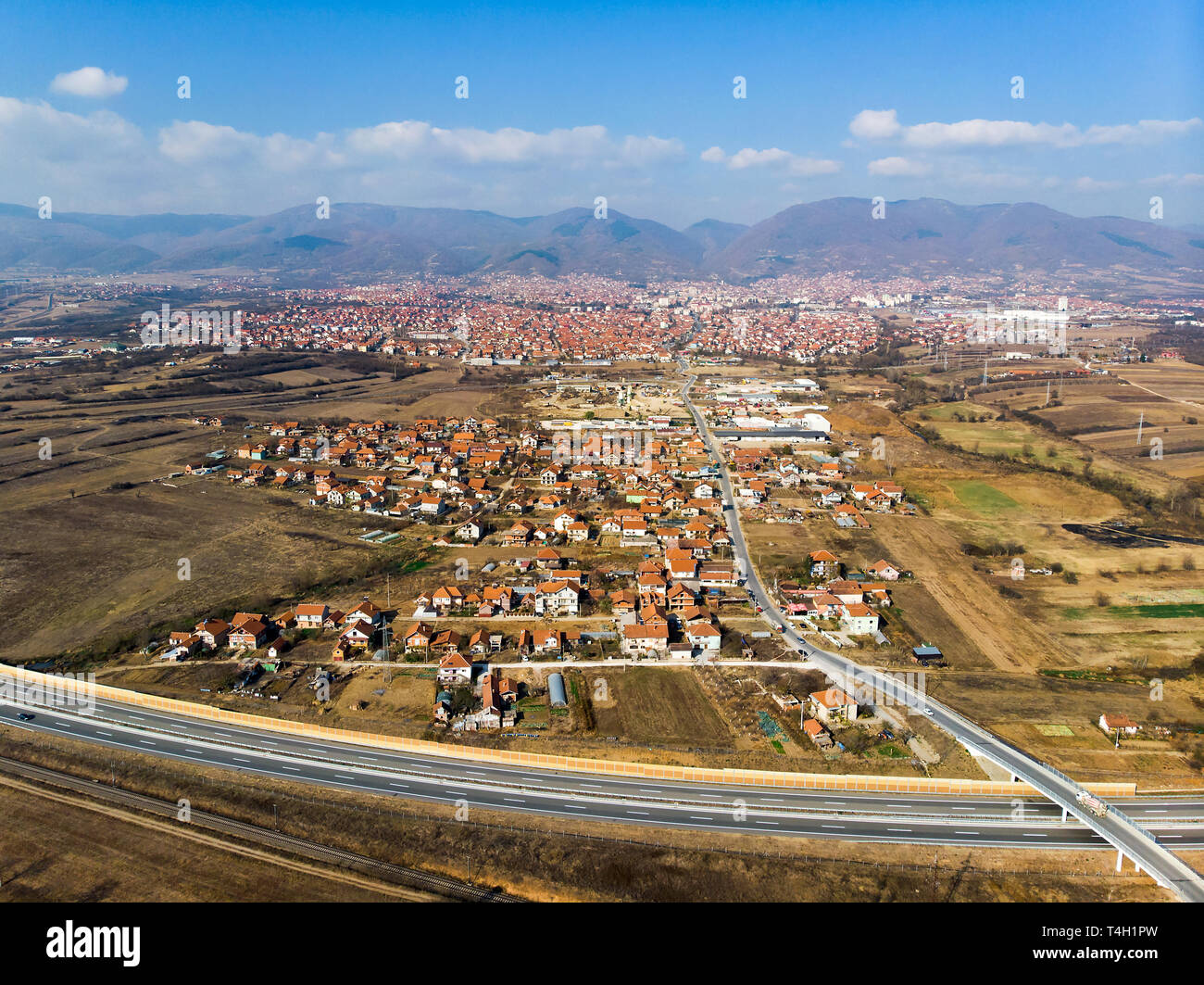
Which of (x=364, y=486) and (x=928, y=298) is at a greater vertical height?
(x=928, y=298)

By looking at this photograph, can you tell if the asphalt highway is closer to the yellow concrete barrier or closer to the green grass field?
the yellow concrete barrier

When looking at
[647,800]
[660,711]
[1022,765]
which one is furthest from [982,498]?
[647,800]

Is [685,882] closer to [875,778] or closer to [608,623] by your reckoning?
[875,778]

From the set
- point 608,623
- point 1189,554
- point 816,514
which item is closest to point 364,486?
point 608,623

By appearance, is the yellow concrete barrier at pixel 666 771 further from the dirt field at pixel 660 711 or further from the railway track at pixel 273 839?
the railway track at pixel 273 839

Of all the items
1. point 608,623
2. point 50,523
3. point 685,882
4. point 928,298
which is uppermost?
point 928,298

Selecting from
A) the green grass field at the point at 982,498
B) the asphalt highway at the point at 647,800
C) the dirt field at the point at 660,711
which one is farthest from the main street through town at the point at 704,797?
the green grass field at the point at 982,498
